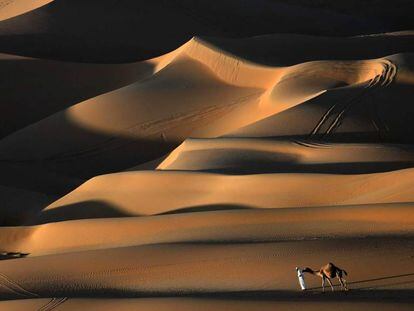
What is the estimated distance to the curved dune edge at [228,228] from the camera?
1030 cm

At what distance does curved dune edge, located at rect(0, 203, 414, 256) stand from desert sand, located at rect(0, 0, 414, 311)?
0.03 meters

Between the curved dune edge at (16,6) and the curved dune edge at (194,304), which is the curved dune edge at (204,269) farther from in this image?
the curved dune edge at (16,6)

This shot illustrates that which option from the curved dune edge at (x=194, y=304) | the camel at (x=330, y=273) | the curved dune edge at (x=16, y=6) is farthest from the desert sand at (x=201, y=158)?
the curved dune edge at (x=16, y=6)

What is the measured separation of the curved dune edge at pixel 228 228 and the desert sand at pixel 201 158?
0.03 m

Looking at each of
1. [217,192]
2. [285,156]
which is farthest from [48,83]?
[217,192]

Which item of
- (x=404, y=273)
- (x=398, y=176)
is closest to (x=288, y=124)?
(x=398, y=176)

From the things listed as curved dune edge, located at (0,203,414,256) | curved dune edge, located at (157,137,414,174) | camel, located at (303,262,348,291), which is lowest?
camel, located at (303,262,348,291)

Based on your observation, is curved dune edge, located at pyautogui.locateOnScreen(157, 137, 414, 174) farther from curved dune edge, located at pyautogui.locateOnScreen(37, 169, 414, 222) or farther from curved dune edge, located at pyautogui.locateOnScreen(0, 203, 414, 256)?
curved dune edge, located at pyautogui.locateOnScreen(0, 203, 414, 256)

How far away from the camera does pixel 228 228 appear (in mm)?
11203

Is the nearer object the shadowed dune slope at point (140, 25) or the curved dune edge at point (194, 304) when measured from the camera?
the curved dune edge at point (194, 304)

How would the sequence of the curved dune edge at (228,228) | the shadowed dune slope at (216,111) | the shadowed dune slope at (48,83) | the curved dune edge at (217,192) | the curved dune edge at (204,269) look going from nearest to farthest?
the curved dune edge at (204,269) < the curved dune edge at (228,228) < the curved dune edge at (217,192) < the shadowed dune slope at (216,111) < the shadowed dune slope at (48,83)

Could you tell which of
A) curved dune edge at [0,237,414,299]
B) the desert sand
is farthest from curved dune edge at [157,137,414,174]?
curved dune edge at [0,237,414,299]

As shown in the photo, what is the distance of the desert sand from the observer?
9203mm

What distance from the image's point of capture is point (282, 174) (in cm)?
1427
